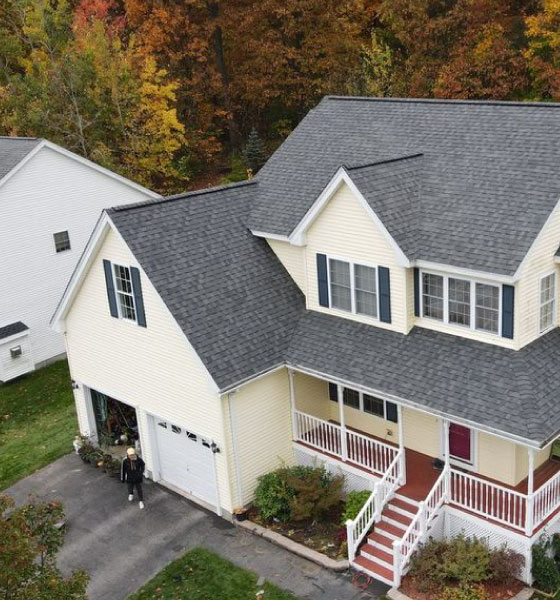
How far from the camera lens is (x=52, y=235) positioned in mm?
31438

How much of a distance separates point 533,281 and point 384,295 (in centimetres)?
365

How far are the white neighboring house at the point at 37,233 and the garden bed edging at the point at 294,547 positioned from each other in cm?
1513

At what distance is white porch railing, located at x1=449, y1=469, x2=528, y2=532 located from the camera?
54.4 ft

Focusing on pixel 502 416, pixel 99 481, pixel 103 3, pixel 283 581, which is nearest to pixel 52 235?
pixel 99 481

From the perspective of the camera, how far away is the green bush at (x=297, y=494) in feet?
61.3

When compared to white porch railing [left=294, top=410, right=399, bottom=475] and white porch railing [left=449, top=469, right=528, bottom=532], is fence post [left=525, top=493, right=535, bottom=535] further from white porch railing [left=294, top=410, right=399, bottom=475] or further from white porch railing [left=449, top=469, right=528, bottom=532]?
white porch railing [left=294, top=410, right=399, bottom=475]

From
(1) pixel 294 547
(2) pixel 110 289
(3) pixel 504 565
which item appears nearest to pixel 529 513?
(3) pixel 504 565

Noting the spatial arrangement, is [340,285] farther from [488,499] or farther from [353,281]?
[488,499]

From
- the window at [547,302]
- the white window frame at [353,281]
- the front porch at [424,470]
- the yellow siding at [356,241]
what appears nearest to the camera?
the front porch at [424,470]

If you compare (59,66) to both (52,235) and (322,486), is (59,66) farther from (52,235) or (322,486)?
(322,486)

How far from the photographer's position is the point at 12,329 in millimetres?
30234

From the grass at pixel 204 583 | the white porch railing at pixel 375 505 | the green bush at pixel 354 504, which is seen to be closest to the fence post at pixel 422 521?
the white porch railing at pixel 375 505

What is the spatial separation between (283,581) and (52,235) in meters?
19.4

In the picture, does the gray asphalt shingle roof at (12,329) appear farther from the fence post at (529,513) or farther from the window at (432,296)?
the fence post at (529,513)
